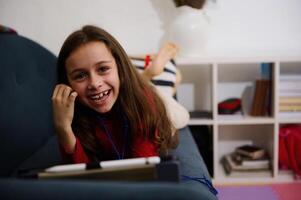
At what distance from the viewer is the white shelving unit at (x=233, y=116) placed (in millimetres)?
1444

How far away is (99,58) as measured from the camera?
2.25 ft

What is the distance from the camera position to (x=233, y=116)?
4.97 feet

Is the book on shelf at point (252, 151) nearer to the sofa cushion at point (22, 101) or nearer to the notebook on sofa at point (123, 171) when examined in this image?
the sofa cushion at point (22, 101)

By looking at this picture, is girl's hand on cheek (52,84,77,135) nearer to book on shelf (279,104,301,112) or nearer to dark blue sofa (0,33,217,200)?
dark blue sofa (0,33,217,200)

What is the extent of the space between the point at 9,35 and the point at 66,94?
2.05ft

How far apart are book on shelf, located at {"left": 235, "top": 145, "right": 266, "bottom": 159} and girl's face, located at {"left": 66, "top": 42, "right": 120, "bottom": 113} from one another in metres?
1.00

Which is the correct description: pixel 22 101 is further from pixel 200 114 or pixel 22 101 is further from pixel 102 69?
pixel 200 114

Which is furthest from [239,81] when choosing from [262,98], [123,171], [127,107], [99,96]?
[123,171]

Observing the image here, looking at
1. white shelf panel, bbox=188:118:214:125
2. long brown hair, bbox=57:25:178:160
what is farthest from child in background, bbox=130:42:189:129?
long brown hair, bbox=57:25:178:160

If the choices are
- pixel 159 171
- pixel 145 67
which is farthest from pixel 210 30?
pixel 159 171

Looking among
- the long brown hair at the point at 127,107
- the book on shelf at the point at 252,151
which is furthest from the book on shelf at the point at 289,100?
the long brown hair at the point at 127,107

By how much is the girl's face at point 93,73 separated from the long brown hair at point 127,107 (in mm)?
31

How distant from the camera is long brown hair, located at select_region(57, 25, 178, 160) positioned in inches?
29.2

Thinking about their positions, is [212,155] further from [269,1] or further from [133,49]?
[269,1]
